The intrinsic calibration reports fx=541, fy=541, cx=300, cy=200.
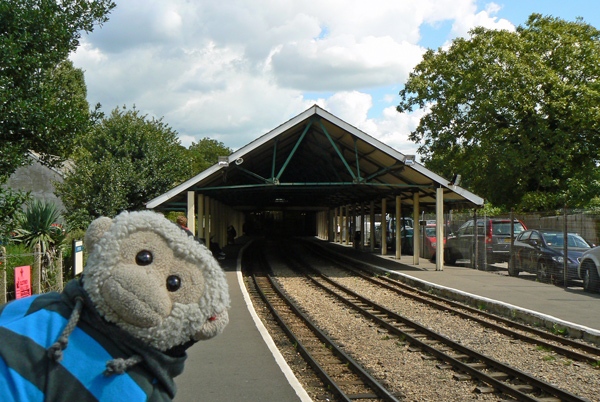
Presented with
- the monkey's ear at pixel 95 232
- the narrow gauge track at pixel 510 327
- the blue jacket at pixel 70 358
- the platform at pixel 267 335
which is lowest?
the narrow gauge track at pixel 510 327

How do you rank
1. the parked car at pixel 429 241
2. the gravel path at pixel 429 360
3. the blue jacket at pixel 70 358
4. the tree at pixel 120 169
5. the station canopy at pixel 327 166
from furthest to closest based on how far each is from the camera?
the parked car at pixel 429 241
the tree at pixel 120 169
the station canopy at pixel 327 166
the gravel path at pixel 429 360
the blue jacket at pixel 70 358

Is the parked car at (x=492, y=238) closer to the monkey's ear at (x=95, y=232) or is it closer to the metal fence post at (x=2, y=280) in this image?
the metal fence post at (x=2, y=280)

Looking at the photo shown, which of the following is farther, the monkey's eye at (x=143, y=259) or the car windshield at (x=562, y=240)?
the car windshield at (x=562, y=240)

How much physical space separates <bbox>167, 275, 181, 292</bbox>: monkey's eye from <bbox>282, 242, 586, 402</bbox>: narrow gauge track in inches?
210

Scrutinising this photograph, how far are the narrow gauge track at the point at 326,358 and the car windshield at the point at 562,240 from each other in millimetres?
7832

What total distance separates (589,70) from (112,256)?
102 ft

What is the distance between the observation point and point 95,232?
1.74 meters

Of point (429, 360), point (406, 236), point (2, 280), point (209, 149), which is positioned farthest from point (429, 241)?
point (209, 149)

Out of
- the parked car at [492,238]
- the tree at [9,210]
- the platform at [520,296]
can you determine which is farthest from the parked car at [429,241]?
the tree at [9,210]

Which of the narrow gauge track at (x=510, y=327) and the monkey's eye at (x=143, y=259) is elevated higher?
the monkey's eye at (x=143, y=259)

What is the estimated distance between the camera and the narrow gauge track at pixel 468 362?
6.17 meters

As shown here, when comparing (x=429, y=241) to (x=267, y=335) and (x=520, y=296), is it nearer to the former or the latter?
(x=520, y=296)

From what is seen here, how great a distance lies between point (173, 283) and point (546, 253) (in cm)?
Answer: 1548

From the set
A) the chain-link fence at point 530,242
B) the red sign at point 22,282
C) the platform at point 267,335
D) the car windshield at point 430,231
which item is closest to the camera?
the platform at point 267,335
